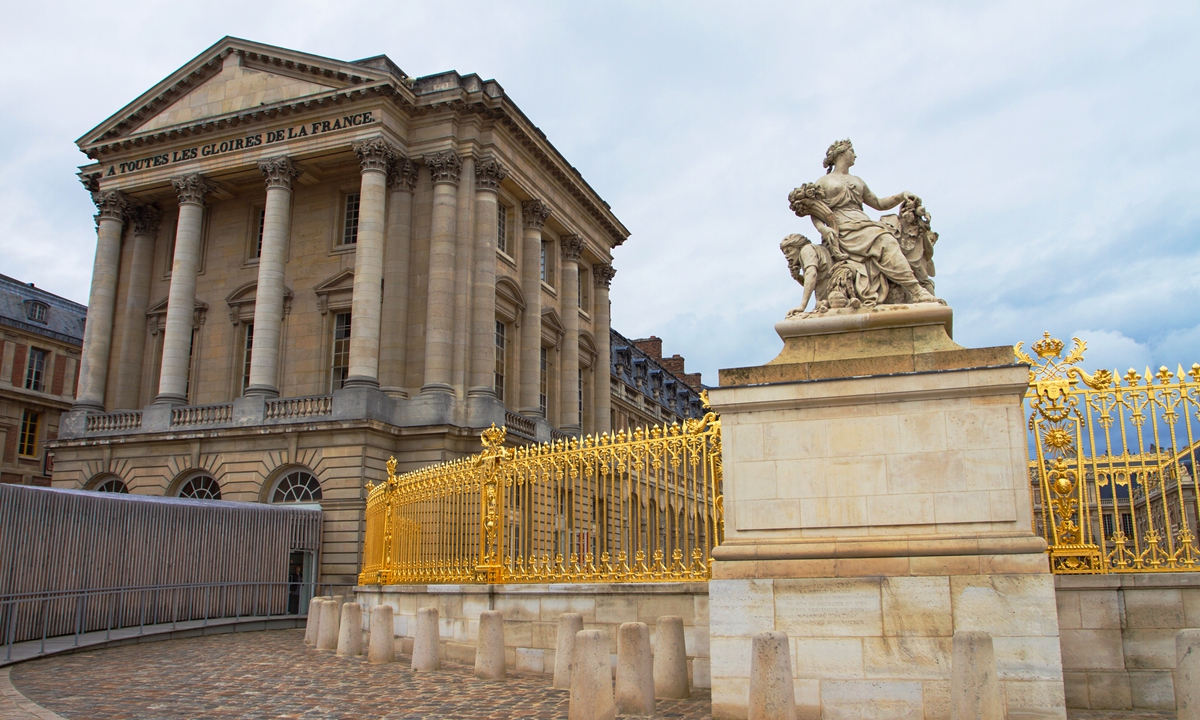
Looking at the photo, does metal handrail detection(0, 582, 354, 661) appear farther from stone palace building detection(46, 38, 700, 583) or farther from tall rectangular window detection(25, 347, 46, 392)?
tall rectangular window detection(25, 347, 46, 392)

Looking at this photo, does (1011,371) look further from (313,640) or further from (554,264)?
(554,264)

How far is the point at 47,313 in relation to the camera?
49.8 m

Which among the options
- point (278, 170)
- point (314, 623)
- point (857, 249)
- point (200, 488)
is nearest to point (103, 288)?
point (278, 170)

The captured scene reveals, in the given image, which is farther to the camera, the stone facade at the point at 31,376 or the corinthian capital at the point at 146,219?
the stone facade at the point at 31,376

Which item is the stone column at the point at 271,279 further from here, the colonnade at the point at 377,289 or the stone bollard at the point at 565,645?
the stone bollard at the point at 565,645

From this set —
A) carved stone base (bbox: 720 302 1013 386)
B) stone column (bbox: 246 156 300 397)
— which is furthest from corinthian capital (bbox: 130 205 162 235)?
carved stone base (bbox: 720 302 1013 386)

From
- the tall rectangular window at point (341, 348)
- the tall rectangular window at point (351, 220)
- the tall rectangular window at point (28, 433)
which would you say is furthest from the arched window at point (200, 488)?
the tall rectangular window at point (28, 433)

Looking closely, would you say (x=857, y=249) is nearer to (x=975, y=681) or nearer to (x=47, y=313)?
(x=975, y=681)

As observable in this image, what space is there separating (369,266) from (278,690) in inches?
858

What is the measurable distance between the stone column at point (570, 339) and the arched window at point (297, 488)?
1112 centimetres

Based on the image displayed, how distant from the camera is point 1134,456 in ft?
32.0

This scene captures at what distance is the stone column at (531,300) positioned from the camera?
1447 inches

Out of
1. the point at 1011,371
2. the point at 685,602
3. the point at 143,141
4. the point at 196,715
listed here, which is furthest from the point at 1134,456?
the point at 143,141

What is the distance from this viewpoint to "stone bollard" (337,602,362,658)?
1477cm
